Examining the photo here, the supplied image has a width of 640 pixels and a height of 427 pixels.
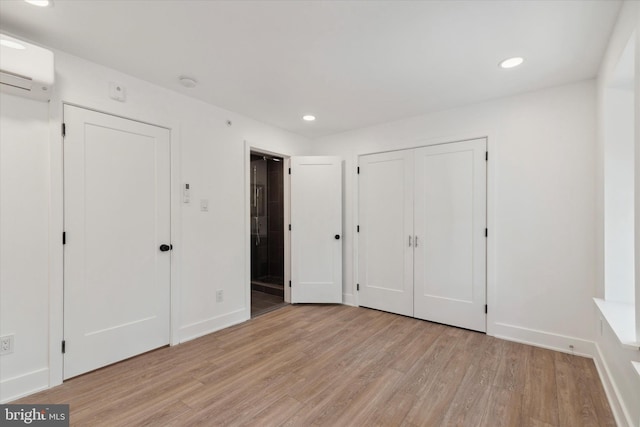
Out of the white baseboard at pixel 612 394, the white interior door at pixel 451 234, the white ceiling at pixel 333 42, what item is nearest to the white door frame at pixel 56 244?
the white ceiling at pixel 333 42

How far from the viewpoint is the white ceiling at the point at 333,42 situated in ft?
5.59

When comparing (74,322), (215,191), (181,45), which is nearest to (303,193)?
(215,191)

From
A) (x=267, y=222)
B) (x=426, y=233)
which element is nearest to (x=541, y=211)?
(x=426, y=233)

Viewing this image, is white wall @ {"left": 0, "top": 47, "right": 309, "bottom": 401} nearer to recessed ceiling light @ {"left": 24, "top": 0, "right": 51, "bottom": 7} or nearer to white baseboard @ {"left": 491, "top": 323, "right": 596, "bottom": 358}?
recessed ceiling light @ {"left": 24, "top": 0, "right": 51, "bottom": 7}

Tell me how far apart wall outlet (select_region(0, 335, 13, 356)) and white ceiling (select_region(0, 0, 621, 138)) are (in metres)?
2.07

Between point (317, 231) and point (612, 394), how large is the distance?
Result: 3.11 m

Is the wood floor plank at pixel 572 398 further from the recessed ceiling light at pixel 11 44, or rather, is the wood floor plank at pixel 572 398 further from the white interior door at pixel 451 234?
the recessed ceiling light at pixel 11 44

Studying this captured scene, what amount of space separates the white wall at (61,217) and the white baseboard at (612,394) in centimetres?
324

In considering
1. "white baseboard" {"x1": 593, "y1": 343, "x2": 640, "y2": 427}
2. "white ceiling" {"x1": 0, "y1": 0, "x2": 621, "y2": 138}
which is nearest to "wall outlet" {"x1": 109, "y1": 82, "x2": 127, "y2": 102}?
"white ceiling" {"x1": 0, "y1": 0, "x2": 621, "y2": 138}

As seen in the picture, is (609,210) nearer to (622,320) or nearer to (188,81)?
(622,320)

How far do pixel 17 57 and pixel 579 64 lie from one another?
160 inches

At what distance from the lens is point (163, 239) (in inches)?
108

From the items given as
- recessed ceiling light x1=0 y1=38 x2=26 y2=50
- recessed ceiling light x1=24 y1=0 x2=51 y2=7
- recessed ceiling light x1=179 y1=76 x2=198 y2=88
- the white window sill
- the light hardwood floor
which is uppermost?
recessed ceiling light x1=24 y1=0 x2=51 y2=7

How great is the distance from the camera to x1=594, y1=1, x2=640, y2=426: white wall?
1.43 meters
